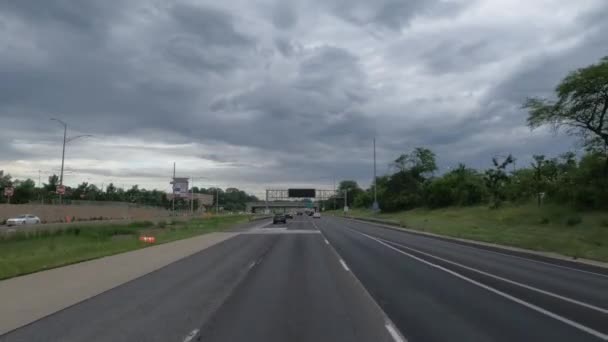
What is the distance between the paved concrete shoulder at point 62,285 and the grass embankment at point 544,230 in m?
17.6

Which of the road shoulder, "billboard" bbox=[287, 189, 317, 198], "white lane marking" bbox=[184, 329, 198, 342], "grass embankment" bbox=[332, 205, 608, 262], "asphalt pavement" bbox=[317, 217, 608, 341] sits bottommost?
"white lane marking" bbox=[184, 329, 198, 342]

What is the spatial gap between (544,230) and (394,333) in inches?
1414

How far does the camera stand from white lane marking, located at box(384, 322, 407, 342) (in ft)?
26.6

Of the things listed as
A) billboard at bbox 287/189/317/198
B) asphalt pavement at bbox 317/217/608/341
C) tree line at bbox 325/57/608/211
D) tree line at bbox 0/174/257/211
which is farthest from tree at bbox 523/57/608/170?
billboard at bbox 287/189/317/198

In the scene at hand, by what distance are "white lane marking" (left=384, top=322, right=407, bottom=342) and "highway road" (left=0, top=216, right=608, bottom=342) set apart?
16 mm

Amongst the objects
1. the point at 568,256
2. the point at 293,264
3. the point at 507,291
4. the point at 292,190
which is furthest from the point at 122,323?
the point at 292,190

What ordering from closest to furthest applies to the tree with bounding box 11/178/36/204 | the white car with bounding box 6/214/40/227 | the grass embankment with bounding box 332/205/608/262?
the grass embankment with bounding box 332/205/608/262 → the white car with bounding box 6/214/40/227 → the tree with bounding box 11/178/36/204

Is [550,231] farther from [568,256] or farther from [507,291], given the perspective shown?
[507,291]

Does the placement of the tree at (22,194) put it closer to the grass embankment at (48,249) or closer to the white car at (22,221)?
the white car at (22,221)

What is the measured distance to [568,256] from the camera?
23672 mm

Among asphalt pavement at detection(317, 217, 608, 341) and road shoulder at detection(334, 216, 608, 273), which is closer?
asphalt pavement at detection(317, 217, 608, 341)

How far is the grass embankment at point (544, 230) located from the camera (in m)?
26.5

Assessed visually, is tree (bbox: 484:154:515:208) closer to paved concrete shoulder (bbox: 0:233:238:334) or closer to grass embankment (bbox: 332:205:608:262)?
grass embankment (bbox: 332:205:608:262)

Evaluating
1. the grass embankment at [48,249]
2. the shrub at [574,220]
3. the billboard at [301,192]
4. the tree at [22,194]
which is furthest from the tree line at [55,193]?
the shrub at [574,220]
